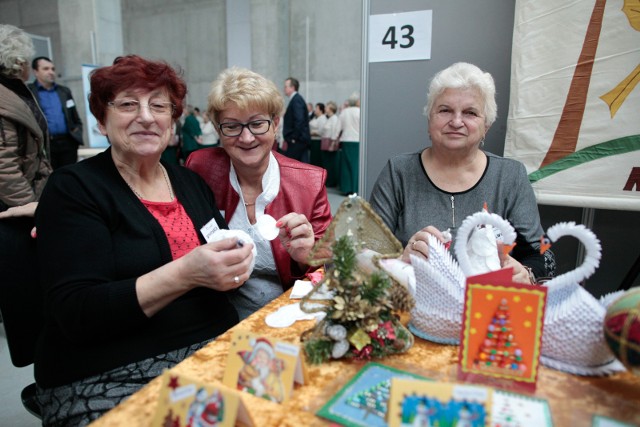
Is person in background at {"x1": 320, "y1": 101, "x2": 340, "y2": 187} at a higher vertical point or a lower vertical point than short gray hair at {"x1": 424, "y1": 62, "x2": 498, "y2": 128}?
lower

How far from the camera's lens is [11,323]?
137 cm

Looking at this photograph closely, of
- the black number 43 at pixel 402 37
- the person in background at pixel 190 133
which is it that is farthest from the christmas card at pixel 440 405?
the person in background at pixel 190 133

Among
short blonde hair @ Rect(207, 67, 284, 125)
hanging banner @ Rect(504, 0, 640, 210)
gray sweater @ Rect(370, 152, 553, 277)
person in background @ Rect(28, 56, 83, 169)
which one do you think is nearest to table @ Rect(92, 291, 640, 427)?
gray sweater @ Rect(370, 152, 553, 277)

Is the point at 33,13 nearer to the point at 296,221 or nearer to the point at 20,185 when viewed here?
the point at 20,185

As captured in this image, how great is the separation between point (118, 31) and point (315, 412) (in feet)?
34.2

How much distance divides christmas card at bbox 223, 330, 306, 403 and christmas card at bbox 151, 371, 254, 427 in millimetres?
92

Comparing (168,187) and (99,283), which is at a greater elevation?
(168,187)

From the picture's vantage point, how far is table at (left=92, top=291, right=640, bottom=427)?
74cm

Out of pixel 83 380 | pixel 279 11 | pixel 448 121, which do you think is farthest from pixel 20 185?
pixel 279 11

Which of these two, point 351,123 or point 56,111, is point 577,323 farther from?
point 351,123

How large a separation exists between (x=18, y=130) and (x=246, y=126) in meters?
1.91

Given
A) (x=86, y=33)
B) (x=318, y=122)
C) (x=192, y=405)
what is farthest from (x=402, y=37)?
(x=86, y=33)

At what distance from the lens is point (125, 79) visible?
131 cm

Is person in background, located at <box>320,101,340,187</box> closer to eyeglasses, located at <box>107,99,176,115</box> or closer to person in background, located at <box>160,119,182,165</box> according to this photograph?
person in background, located at <box>160,119,182,165</box>
